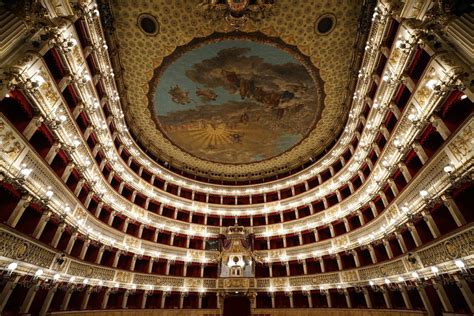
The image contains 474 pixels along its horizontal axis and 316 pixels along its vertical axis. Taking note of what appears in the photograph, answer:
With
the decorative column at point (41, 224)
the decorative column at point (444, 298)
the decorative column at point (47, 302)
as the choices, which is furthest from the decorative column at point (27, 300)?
the decorative column at point (444, 298)

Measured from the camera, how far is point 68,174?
45.8 ft

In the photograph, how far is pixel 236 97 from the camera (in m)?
21.0

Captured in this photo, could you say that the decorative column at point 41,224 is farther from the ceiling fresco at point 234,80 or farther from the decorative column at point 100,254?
the ceiling fresco at point 234,80

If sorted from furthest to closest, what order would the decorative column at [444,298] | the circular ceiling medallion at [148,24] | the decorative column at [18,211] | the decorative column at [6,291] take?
the circular ceiling medallion at [148,24], the decorative column at [444,298], the decorative column at [18,211], the decorative column at [6,291]

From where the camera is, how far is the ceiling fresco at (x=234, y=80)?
52.4ft

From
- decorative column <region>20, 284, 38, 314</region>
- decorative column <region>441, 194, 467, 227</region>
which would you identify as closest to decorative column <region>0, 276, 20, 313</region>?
decorative column <region>20, 284, 38, 314</region>

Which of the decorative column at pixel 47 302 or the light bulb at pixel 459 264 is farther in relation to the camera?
the decorative column at pixel 47 302

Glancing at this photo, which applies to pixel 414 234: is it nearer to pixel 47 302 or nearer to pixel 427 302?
pixel 427 302

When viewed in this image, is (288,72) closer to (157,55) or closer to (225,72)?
(225,72)

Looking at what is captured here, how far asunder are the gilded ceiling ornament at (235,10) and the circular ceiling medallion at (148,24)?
3462 mm

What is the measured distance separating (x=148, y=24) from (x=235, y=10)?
21.1 ft

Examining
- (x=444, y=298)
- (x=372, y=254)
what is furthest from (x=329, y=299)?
(x=444, y=298)

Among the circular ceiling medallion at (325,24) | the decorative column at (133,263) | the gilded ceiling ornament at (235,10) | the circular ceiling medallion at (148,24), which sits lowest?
the decorative column at (133,263)

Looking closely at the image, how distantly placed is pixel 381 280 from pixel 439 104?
40.2 ft
